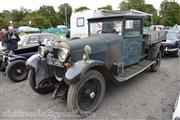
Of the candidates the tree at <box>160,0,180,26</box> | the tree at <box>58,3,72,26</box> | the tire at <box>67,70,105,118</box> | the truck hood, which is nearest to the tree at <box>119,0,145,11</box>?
the tree at <box>160,0,180,26</box>

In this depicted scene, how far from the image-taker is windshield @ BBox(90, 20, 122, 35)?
15.5 ft

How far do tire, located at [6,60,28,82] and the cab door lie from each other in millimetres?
3189

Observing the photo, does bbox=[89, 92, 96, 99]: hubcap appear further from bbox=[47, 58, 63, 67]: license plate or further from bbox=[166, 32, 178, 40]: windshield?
bbox=[166, 32, 178, 40]: windshield

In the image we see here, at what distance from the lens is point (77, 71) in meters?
3.25

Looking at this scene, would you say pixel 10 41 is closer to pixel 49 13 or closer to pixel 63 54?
pixel 63 54

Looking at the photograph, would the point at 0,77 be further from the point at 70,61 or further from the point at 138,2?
the point at 138,2

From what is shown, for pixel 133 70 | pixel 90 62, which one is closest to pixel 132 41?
pixel 133 70

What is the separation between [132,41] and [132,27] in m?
0.37

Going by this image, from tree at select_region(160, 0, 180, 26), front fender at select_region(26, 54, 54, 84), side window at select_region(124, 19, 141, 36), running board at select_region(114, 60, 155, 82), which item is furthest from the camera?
tree at select_region(160, 0, 180, 26)

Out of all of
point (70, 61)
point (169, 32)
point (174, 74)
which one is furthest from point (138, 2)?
point (70, 61)

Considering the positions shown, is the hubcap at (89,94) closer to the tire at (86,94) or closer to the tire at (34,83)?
the tire at (86,94)

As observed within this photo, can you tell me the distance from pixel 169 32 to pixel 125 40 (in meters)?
6.69

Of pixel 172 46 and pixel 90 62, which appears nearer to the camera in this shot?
pixel 90 62

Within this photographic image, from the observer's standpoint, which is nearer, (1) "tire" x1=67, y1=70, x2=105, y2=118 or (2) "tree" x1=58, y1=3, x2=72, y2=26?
(1) "tire" x1=67, y1=70, x2=105, y2=118
